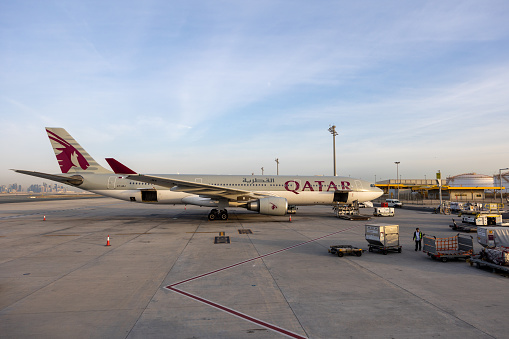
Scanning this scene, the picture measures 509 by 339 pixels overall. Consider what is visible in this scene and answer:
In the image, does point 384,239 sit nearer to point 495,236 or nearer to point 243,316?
point 495,236

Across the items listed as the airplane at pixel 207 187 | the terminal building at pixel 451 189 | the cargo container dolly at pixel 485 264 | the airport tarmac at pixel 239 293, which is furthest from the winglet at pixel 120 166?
the terminal building at pixel 451 189

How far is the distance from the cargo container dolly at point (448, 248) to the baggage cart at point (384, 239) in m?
1.28

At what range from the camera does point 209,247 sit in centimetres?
1452

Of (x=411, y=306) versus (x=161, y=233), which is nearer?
(x=411, y=306)

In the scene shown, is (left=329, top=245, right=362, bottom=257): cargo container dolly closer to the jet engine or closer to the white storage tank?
the jet engine

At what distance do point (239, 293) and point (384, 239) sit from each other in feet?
27.5

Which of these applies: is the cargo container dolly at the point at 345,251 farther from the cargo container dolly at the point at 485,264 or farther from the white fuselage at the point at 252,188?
the white fuselage at the point at 252,188

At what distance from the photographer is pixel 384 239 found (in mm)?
13477

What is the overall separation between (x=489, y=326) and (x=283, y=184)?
72.0 feet

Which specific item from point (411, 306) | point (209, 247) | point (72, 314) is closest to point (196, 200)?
point (209, 247)

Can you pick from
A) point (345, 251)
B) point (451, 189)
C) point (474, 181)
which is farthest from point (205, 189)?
point (474, 181)

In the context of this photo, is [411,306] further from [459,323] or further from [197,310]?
[197,310]

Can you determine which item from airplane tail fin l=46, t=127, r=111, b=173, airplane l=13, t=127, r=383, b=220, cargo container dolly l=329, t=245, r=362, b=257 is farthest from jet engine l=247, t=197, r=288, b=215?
airplane tail fin l=46, t=127, r=111, b=173

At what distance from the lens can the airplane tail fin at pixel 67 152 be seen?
26270 millimetres
